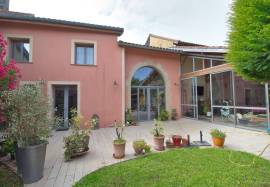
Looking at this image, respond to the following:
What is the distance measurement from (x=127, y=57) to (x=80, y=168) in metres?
8.99

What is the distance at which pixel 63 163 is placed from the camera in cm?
501

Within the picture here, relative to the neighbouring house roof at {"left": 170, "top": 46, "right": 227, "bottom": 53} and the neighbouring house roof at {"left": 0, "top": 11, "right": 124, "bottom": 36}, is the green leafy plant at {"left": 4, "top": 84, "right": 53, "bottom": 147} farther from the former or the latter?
the neighbouring house roof at {"left": 170, "top": 46, "right": 227, "bottom": 53}

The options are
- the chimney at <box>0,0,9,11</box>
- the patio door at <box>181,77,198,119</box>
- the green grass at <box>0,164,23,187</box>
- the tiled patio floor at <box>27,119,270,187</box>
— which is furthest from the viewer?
the chimney at <box>0,0,9,11</box>

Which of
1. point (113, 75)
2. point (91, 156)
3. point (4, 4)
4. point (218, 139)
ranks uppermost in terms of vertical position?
point (4, 4)

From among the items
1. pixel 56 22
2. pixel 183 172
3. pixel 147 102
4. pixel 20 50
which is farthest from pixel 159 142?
pixel 20 50

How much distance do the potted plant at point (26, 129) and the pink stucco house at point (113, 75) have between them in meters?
4.84

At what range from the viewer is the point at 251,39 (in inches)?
138

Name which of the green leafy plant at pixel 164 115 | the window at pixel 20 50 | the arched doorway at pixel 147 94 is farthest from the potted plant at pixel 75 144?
the green leafy plant at pixel 164 115

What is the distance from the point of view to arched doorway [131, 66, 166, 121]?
1305cm

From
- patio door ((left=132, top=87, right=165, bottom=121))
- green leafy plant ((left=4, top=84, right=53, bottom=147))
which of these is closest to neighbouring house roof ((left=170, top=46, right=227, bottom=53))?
patio door ((left=132, top=87, right=165, bottom=121))

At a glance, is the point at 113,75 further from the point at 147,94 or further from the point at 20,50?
the point at 20,50

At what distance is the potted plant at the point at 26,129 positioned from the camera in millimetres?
3916

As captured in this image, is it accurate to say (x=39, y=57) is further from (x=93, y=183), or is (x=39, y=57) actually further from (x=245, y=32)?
(x=245, y=32)

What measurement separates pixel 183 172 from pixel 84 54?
933 centimetres
